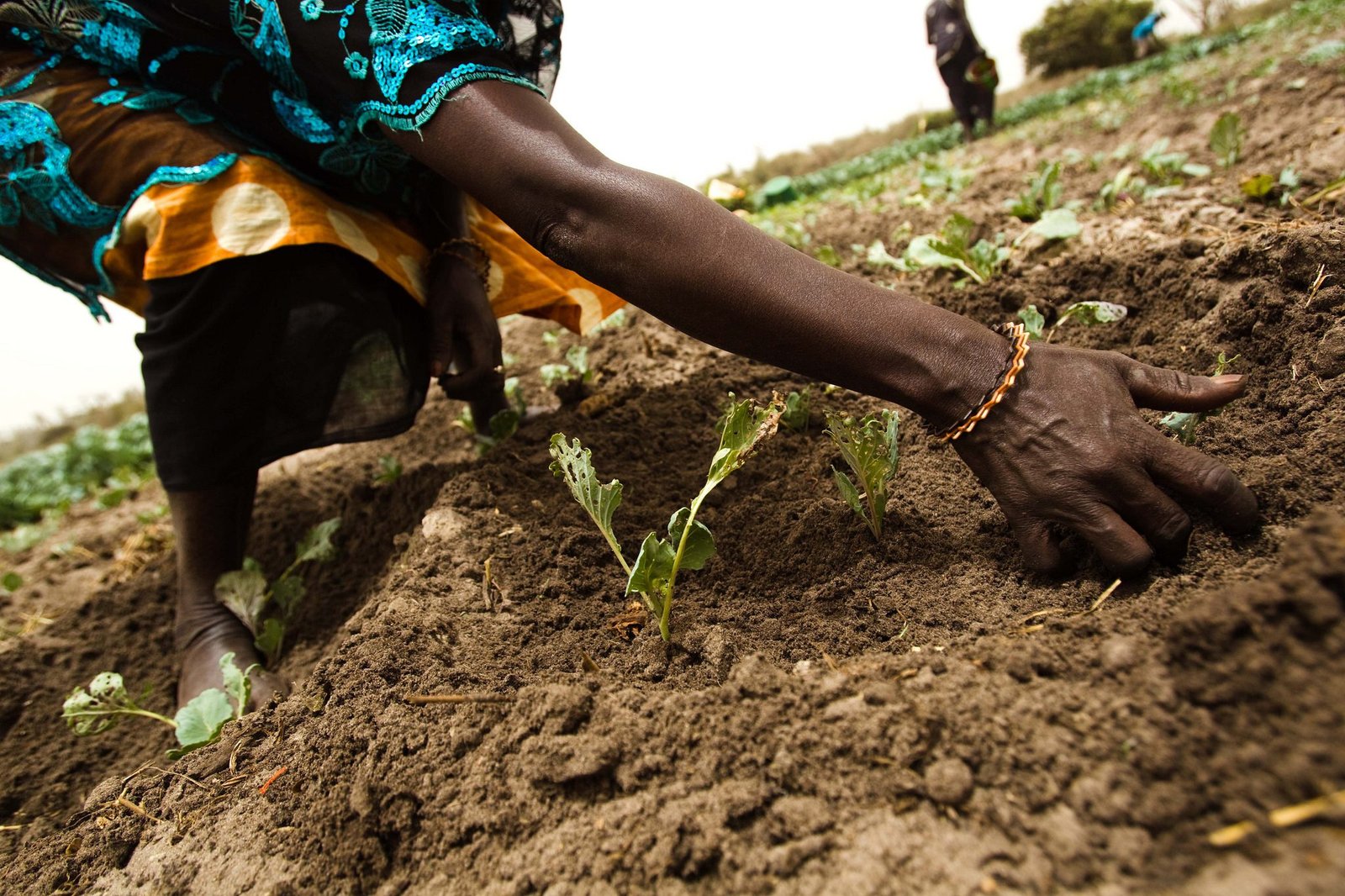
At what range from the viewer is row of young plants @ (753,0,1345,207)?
36.5 feet

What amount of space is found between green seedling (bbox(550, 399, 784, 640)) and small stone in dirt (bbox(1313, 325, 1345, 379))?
106 cm

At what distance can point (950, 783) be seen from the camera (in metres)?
0.89

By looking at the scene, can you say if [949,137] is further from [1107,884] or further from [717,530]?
[1107,884]

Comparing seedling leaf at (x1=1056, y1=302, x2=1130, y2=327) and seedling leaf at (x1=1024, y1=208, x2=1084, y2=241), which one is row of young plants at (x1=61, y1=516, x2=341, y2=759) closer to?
seedling leaf at (x1=1056, y1=302, x2=1130, y2=327)

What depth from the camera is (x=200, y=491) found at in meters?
1.99

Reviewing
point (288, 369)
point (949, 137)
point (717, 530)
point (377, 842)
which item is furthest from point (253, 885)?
point (949, 137)

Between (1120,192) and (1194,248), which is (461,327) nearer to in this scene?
(1194,248)

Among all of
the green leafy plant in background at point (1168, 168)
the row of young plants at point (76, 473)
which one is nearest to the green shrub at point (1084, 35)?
the green leafy plant in background at point (1168, 168)

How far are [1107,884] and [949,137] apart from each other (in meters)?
13.3

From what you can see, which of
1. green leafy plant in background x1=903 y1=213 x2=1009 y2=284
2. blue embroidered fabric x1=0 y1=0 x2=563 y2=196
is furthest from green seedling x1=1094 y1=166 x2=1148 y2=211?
blue embroidered fabric x1=0 y1=0 x2=563 y2=196

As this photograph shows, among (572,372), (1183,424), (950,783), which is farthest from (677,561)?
(572,372)

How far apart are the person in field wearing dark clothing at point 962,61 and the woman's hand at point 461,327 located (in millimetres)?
9055

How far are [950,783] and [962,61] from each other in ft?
36.8

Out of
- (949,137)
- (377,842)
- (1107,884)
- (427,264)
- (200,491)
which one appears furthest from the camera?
(949,137)
